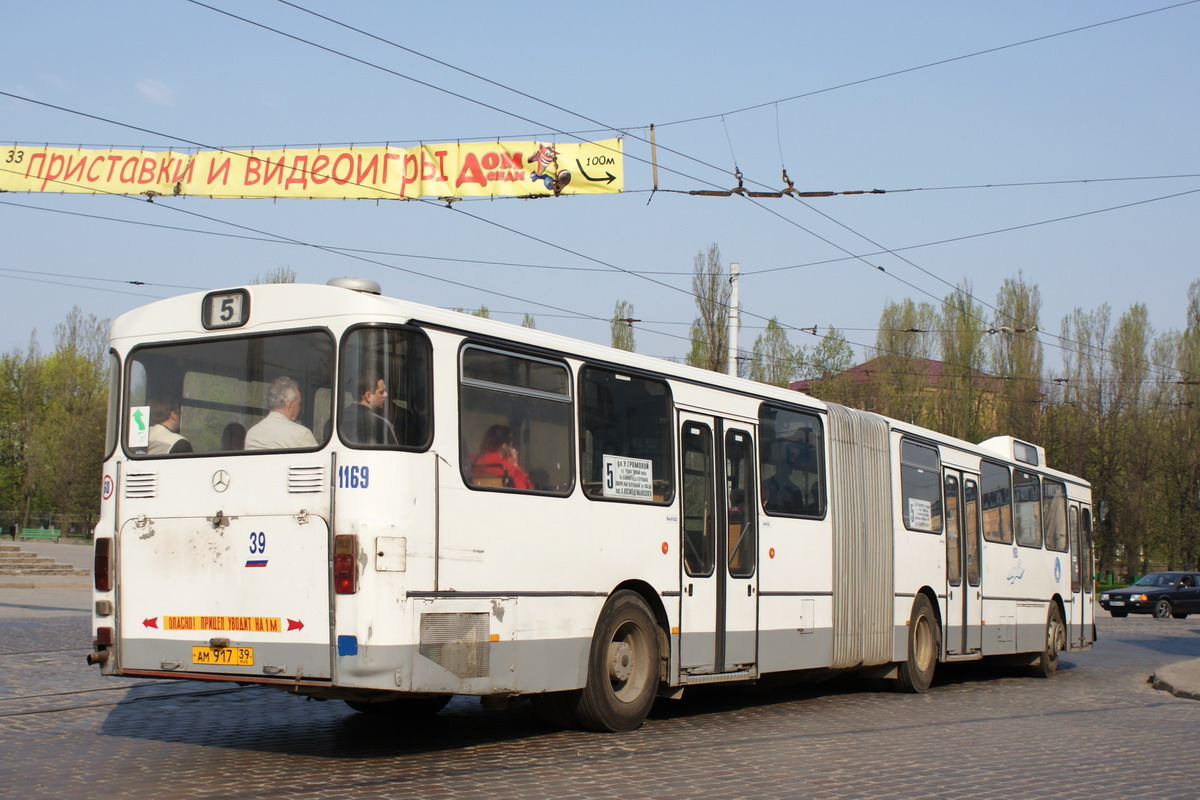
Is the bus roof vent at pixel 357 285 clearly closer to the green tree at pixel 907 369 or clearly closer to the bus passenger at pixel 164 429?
the bus passenger at pixel 164 429

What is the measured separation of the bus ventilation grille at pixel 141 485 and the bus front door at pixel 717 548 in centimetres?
436

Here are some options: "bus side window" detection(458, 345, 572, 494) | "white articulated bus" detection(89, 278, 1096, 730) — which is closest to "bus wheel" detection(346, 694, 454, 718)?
"white articulated bus" detection(89, 278, 1096, 730)

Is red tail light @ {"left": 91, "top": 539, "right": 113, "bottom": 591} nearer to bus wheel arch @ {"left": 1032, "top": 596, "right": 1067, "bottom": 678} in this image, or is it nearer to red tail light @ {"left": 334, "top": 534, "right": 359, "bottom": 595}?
red tail light @ {"left": 334, "top": 534, "right": 359, "bottom": 595}

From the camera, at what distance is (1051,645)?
19.3m

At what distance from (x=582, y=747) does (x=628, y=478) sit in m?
2.18

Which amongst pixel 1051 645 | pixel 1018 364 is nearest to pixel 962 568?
pixel 1051 645

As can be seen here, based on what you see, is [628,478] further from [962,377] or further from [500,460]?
[962,377]

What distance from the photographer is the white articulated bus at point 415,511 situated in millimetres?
8156

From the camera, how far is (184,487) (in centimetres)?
875

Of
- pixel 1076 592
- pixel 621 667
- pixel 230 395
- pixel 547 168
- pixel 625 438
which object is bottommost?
pixel 1076 592

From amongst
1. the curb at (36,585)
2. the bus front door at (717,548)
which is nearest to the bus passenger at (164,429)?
the bus front door at (717,548)

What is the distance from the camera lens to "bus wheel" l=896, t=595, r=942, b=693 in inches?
601

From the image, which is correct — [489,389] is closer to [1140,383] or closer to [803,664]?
[803,664]

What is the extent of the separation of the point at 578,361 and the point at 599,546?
1435 millimetres
